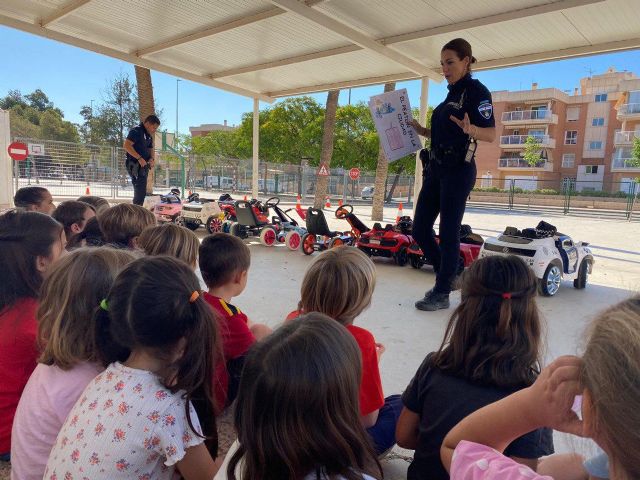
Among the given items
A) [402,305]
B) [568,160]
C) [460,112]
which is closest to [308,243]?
[402,305]

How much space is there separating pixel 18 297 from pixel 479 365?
1.71m

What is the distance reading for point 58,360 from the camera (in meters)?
1.47

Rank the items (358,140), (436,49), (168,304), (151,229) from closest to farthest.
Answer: (168,304)
(151,229)
(436,49)
(358,140)

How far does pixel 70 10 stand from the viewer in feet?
19.0

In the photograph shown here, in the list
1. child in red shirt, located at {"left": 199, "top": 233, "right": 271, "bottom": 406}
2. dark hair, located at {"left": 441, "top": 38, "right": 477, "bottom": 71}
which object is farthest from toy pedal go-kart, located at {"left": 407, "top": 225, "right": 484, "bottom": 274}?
child in red shirt, located at {"left": 199, "top": 233, "right": 271, "bottom": 406}

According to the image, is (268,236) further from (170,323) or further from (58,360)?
(170,323)

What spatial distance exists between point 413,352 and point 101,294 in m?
2.08

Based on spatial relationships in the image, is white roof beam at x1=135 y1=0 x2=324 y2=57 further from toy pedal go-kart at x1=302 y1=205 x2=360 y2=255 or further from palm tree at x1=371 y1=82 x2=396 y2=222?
palm tree at x1=371 y1=82 x2=396 y2=222

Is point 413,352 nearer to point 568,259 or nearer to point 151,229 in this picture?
point 151,229

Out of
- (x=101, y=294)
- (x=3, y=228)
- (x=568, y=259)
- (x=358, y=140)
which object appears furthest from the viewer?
(x=358, y=140)

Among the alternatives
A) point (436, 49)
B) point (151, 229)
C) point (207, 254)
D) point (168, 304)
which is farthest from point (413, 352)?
point (436, 49)

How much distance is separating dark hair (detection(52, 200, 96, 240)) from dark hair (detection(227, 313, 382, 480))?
296 cm

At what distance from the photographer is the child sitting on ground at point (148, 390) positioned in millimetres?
1217

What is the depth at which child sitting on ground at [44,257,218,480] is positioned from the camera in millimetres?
1217
